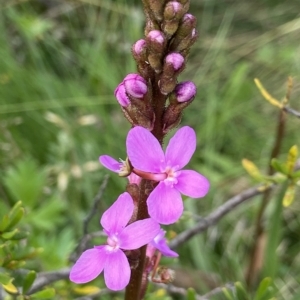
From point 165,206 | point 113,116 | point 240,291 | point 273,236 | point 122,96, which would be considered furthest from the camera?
point 113,116

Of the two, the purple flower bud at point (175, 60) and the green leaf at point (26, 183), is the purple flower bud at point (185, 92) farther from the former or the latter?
the green leaf at point (26, 183)

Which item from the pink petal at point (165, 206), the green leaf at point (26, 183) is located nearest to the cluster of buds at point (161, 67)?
the pink petal at point (165, 206)

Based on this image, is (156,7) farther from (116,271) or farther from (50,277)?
(50,277)

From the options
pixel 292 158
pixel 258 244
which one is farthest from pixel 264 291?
pixel 258 244

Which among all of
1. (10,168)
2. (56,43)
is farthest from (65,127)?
(56,43)

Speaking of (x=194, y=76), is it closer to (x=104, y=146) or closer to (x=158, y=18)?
(x=104, y=146)

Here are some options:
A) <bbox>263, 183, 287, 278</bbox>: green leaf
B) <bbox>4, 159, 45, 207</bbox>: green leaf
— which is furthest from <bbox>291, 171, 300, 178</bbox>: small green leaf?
<bbox>4, 159, 45, 207</bbox>: green leaf

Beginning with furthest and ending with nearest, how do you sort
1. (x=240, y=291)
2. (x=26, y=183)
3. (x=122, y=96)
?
(x=26, y=183), (x=240, y=291), (x=122, y=96)
